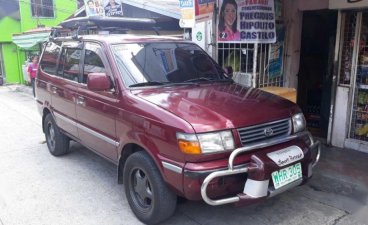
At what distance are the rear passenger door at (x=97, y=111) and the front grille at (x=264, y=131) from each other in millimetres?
1440

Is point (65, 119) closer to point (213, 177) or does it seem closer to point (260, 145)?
point (213, 177)

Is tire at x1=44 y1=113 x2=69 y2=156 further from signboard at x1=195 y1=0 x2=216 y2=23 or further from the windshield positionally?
signboard at x1=195 y1=0 x2=216 y2=23

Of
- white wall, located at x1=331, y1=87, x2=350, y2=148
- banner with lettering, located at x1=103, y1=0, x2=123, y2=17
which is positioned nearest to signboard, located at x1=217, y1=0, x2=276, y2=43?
white wall, located at x1=331, y1=87, x2=350, y2=148

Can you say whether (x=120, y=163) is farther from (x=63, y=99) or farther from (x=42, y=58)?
(x=42, y=58)

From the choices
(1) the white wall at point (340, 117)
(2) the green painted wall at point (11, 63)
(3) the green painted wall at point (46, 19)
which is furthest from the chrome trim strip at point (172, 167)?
(2) the green painted wall at point (11, 63)

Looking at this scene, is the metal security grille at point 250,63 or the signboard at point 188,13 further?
the metal security grille at point 250,63

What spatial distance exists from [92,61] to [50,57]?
5.79 ft

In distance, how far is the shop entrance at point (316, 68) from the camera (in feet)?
20.8

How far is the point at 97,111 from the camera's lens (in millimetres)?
4105

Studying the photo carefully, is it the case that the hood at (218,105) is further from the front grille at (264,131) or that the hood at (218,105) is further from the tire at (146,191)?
the tire at (146,191)

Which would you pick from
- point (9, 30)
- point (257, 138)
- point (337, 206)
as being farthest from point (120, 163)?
point (9, 30)

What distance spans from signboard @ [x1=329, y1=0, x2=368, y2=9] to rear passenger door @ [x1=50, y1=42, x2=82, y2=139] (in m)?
3.61

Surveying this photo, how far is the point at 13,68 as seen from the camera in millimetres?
21750

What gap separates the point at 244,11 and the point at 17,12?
19702 millimetres
